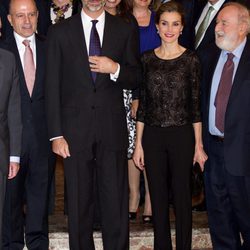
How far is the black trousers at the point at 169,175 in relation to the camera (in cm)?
489

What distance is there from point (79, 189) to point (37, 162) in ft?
1.22

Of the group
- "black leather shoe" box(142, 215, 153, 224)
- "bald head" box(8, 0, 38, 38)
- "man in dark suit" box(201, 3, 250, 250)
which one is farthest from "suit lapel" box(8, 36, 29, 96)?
"black leather shoe" box(142, 215, 153, 224)

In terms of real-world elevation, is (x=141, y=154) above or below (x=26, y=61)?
below

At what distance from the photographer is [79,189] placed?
486cm

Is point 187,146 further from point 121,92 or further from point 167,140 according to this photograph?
point 121,92

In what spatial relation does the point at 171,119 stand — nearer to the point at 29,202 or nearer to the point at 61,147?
the point at 61,147

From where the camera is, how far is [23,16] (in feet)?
16.1

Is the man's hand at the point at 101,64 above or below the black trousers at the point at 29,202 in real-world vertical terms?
above

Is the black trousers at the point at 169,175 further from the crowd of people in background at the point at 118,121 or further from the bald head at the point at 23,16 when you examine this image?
the bald head at the point at 23,16

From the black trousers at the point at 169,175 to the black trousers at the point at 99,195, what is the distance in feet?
0.60

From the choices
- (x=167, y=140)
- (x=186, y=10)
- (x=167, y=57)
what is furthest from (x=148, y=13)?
(x=167, y=140)

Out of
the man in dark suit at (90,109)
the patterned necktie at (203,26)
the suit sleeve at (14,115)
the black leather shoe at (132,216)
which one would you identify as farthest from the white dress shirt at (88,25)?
the black leather shoe at (132,216)

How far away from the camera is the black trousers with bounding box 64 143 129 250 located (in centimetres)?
483

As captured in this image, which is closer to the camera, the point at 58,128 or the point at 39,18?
the point at 58,128
